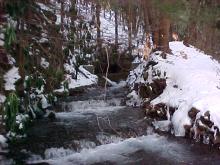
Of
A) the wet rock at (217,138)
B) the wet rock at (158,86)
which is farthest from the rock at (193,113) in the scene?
the wet rock at (158,86)

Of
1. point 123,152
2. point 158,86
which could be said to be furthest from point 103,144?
point 158,86

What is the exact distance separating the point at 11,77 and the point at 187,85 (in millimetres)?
4563

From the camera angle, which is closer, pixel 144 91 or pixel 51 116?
pixel 51 116

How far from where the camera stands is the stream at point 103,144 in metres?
8.39

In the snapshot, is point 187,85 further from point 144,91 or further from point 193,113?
Result: point 144,91

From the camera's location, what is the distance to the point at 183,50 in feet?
47.6

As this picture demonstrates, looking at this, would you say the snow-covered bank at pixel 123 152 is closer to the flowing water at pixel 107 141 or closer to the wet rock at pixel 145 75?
the flowing water at pixel 107 141

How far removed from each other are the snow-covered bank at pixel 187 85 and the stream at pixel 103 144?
20.8 inches

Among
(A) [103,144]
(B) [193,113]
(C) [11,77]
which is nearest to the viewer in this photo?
(A) [103,144]

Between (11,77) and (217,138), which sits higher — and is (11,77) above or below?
above

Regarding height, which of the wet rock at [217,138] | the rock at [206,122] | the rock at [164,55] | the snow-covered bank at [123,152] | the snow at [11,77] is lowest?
the snow-covered bank at [123,152]

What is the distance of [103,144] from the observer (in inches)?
365

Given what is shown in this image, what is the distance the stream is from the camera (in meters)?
8.39

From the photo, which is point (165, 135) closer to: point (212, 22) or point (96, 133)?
point (96, 133)
